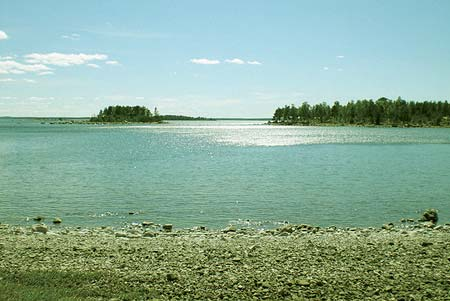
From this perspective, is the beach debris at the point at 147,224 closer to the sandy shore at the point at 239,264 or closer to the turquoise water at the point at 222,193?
the turquoise water at the point at 222,193

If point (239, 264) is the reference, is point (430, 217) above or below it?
below

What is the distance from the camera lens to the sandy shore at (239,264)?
13445 millimetres

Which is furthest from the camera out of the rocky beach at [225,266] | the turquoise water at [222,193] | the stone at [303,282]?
the turquoise water at [222,193]

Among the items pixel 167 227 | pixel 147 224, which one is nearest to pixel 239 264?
pixel 167 227

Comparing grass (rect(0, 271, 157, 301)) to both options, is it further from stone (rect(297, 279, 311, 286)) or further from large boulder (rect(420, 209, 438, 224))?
large boulder (rect(420, 209, 438, 224))

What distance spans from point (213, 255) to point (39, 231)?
1184cm

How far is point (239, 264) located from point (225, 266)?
25.3 inches

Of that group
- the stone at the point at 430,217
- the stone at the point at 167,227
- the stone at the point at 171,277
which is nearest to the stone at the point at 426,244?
the stone at the point at 430,217

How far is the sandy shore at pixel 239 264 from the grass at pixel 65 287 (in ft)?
0.19

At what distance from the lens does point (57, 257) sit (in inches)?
679

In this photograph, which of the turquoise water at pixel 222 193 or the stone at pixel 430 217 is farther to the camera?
the turquoise water at pixel 222 193

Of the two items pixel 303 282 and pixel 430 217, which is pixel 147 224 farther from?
pixel 430 217

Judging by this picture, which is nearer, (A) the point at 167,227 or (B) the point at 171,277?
(B) the point at 171,277

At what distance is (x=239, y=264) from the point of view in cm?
1648
